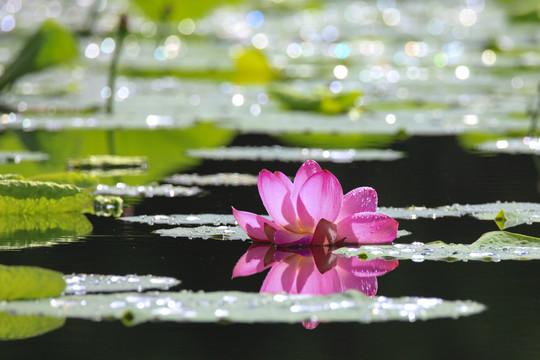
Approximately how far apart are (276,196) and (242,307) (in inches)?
22.4

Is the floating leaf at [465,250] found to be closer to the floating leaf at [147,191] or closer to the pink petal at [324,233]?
the pink petal at [324,233]

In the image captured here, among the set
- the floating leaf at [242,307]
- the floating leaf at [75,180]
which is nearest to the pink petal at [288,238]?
the floating leaf at [242,307]

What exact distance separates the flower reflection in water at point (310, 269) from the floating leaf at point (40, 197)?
21.6 inches

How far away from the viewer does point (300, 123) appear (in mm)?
4281

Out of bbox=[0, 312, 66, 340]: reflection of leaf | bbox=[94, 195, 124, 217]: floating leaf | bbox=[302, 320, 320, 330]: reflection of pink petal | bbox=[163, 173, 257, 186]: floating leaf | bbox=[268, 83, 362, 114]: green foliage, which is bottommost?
bbox=[302, 320, 320, 330]: reflection of pink petal

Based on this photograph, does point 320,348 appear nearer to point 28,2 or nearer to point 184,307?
point 184,307

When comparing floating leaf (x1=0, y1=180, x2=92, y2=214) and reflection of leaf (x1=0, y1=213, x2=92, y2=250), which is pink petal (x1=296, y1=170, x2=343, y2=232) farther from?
floating leaf (x1=0, y1=180, x2=92, y2=214)

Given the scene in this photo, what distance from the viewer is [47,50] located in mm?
4523

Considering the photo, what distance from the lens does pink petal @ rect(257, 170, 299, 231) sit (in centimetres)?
202

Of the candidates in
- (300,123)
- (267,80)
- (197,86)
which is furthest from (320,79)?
(300,123)

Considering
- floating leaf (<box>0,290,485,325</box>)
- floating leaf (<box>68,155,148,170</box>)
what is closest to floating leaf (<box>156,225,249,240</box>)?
floating leaf (<box>0,290,485,325</box>)

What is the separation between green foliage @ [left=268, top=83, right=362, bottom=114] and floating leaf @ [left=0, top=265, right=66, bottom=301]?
305cm

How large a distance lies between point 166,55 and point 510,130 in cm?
414

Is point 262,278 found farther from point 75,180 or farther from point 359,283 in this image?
point 75,180
